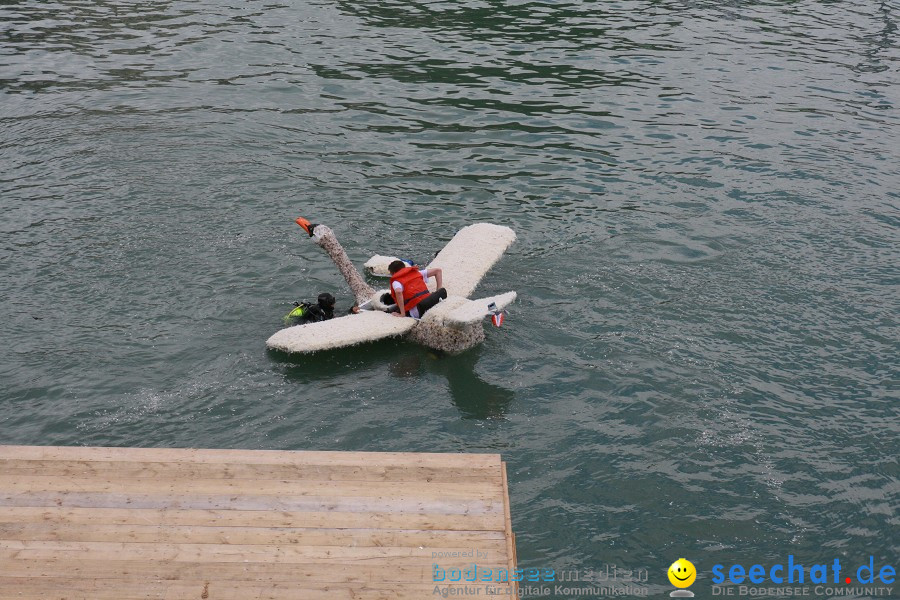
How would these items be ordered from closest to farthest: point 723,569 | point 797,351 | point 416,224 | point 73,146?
point 723,569 < point 797,351 < point 416,224 < point 73,146

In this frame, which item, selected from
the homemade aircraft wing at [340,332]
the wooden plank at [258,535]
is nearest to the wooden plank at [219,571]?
the wooden plank at [258,535]

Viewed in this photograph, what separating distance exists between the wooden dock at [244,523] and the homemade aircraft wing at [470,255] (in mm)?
6013

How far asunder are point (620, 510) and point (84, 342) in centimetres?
903

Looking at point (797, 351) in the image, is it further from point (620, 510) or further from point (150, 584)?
point (150, 584)

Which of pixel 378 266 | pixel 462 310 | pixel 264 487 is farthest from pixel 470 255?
pixel 264 487

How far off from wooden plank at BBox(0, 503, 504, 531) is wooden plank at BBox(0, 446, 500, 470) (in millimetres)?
752

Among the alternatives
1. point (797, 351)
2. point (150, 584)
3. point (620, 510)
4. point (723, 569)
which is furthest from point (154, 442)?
point (797, 351)

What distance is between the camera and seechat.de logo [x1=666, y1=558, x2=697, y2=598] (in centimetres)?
1027

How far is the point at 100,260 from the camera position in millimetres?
17234

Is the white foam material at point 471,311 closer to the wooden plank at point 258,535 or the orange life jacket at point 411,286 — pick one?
the orange life jacket at point 411,286

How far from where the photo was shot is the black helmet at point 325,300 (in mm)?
15109

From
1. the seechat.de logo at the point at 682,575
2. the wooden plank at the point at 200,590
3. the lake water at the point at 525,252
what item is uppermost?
the wooden plank at the point at 200,590

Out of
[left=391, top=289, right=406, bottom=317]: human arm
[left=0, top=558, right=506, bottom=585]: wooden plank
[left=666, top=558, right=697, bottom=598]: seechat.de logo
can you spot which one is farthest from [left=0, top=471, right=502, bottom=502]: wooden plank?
[left=391, top=289, right=406, bottom=317]: human arm

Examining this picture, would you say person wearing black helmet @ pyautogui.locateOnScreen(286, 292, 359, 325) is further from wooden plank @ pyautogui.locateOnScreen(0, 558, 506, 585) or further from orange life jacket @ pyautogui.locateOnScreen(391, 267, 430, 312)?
wooden plank @ pyautogui.locateOnScreen(0, 558, 506, 585)
